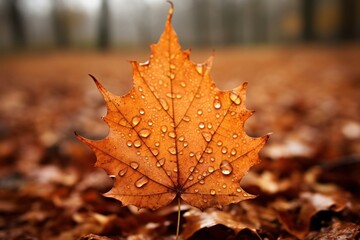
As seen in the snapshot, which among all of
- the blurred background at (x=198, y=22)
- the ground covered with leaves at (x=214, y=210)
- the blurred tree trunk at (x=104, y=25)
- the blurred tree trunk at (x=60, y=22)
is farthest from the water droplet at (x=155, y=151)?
the blurred tree trunk at (x=60, y=22)

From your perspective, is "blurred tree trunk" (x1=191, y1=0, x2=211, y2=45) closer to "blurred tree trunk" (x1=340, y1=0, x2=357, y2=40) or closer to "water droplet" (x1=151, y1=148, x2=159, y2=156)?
"blurred tree trunk" (x1=340, y1=0, x2=357, y2=40)

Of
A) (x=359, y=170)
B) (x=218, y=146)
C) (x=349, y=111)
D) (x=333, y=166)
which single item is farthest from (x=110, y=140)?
(x=349, y=111)

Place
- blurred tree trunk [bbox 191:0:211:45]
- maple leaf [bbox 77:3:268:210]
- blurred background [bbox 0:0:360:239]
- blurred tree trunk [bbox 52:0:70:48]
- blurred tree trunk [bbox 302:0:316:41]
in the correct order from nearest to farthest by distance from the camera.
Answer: maple leaf [bbox 77:3:268:210], blurred background [bbox 0:0:360:239], blurred tree trunk [bbox 302:0:316:41], blurred tree trunk [bbox 52:0:70:48], blurred tree trunk [bbox 191:0:211:45]

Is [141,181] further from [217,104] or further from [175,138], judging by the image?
[217,104]

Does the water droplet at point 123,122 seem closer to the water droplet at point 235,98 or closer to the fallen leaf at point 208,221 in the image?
the water droplet at point 235,98

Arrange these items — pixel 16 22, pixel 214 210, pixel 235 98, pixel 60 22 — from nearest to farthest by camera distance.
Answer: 1. pixel 235 98
2. pixel 214 210
3. pixel 16 22
4. pixel 60 22

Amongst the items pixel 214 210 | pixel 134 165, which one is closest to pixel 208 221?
pixel 214 210

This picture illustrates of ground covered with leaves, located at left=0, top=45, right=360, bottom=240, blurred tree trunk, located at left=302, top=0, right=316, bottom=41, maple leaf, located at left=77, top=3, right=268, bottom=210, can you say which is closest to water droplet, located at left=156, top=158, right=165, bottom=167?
maple leaf, located at left=77, top=3, right=268, bottom=210

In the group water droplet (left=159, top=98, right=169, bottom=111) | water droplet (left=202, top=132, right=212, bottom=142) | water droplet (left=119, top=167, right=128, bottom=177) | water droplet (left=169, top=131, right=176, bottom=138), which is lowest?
water droplet (left=119, top=167, right=128, bottom=177)
